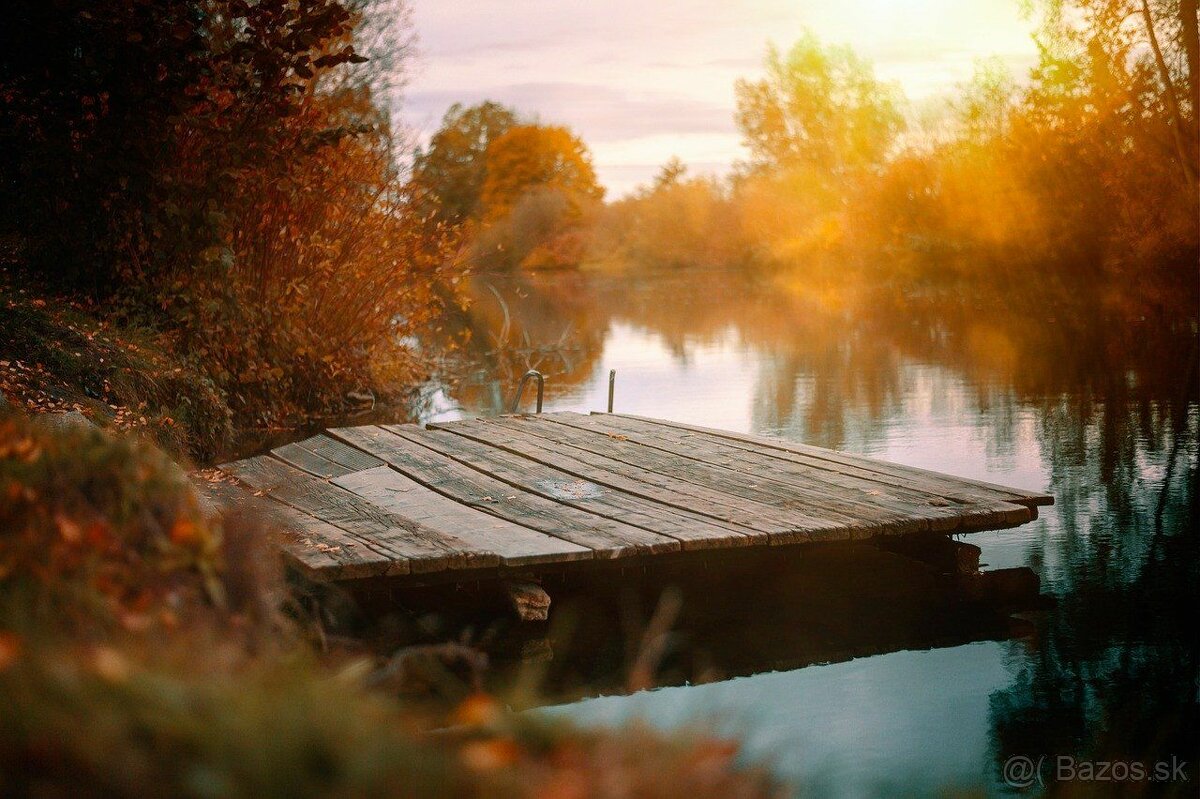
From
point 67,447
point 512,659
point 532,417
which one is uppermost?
point 67,447

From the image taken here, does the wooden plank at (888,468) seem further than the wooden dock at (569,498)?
Yes

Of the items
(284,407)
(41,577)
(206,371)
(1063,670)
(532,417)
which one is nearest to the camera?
(41,577)

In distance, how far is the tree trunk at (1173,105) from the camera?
1948 cm

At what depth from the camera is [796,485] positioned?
615 cm

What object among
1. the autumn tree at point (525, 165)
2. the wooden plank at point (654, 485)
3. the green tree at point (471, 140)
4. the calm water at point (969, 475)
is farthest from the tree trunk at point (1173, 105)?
the autumn tree at point (525, 165)

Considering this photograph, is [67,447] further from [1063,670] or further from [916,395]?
[916,395]

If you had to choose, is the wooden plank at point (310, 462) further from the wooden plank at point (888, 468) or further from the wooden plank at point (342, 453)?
the wooden plank at point (888, 468)

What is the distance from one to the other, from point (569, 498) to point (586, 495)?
109 mm

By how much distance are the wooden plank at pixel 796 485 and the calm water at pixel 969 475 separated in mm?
492

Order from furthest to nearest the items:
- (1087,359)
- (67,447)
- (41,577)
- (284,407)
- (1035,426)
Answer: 1. (1087,359)
2. (284,407)
3. (1035,426)
4. (67,447)
5. (41,577)

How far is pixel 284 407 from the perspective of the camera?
36.0ft

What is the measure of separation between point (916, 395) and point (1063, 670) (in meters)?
8.02

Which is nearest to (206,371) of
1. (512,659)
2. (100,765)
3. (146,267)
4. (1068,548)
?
(146,267)

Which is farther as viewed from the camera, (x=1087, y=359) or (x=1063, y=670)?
(x=1087, y=359)
